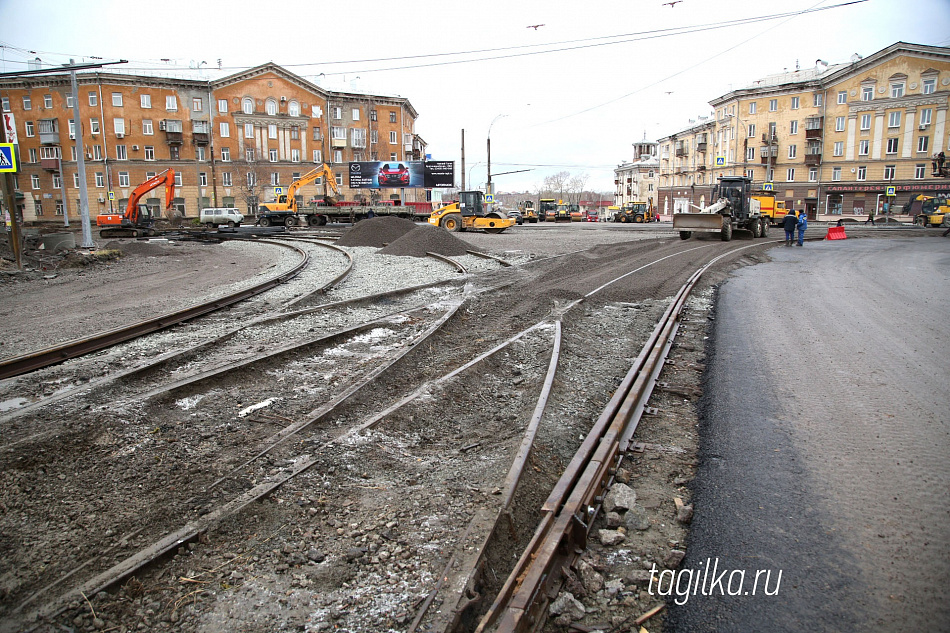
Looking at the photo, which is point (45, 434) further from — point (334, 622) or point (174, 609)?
point (334, 622)

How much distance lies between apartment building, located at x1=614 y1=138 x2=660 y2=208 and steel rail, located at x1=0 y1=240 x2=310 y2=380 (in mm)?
99579

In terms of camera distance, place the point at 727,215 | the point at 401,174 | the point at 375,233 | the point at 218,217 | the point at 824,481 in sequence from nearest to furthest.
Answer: the point at 824,481
the point at 375,233
the point at 727,215
the point at 218,217
the point at 401,174

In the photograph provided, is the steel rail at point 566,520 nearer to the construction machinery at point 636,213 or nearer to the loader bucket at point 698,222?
the loader bucket at point 698,222

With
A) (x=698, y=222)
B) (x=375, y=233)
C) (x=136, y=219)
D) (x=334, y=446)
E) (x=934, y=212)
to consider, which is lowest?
(x=334, y=446)

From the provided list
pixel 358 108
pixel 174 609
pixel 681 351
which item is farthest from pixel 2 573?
pixel 358 108

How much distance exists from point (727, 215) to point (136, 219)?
118 ft

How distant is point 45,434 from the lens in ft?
15.9

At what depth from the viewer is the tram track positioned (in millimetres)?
3281

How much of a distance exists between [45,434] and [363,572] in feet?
11.0

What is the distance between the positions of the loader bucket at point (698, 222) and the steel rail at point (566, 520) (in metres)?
23.1

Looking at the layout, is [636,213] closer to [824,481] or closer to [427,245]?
[427,245]

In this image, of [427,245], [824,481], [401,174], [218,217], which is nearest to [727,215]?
[427,245]

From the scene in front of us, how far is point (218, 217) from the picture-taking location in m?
46.1

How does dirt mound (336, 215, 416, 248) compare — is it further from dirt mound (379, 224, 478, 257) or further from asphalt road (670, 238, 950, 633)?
asphalt road (670, 238, 950, 633)
